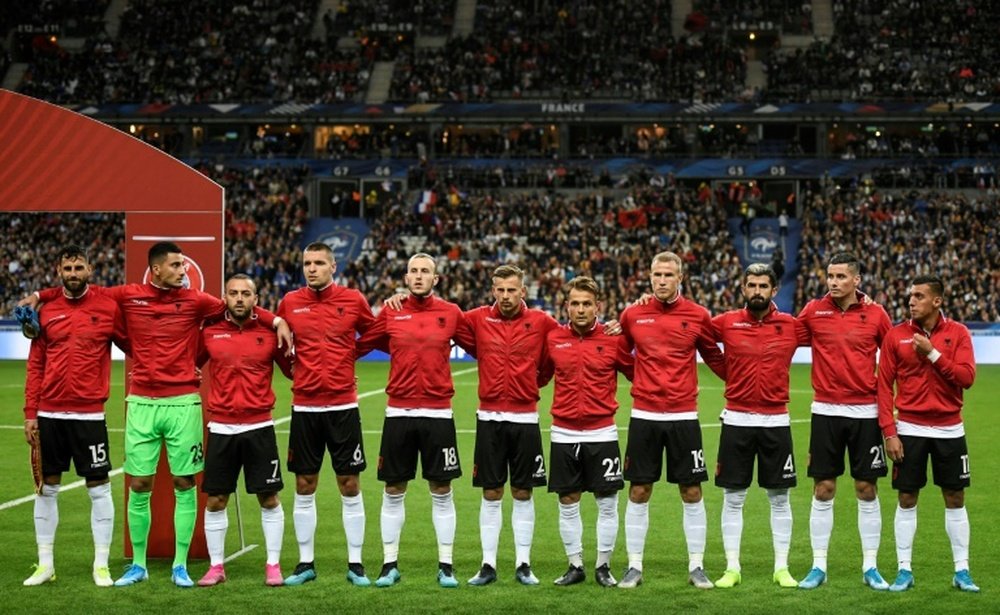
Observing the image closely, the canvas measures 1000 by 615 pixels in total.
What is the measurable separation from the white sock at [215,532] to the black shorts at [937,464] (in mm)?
5180

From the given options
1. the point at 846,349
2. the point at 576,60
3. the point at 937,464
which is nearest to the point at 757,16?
the point at 576,60

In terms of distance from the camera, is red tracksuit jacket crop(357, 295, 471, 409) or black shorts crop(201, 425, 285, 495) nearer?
black shorts crop(201, 425, 285, 495)

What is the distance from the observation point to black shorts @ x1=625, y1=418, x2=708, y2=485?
9.80m

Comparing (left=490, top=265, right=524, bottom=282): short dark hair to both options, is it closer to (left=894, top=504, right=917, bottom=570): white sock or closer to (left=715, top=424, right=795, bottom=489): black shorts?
(left=715, top=424, right=795, bottom=489): black shorts

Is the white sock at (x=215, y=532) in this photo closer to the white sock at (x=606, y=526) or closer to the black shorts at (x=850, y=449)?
the white sock at (x=606, y=526)

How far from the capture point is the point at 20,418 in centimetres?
2183

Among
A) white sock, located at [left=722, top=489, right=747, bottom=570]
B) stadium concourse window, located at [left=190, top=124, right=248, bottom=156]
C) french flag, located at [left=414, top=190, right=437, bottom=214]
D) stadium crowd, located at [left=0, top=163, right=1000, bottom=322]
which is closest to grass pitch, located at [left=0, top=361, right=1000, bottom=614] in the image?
white sock, located at [left=722, top=489, right=747, bottom=570]

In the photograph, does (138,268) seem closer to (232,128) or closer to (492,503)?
(492,503)

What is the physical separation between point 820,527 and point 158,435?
523cm

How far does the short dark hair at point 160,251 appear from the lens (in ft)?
33.2

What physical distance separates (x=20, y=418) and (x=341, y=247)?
25311mm

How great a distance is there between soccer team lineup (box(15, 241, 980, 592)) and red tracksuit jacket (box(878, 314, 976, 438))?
0.02 m

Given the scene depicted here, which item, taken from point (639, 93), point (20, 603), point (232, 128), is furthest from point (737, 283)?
point (20, 603)

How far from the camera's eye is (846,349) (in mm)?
9922
